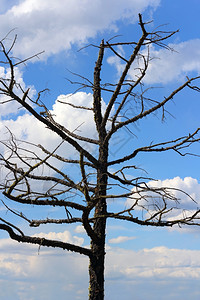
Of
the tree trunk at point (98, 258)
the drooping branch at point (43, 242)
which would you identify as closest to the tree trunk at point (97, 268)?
the tree trunk at point (98, 258)

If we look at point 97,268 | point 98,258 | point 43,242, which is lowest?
A: point 97,268

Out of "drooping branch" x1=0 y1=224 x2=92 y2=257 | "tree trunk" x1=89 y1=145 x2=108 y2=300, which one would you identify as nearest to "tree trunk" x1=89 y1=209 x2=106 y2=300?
"tree trunk" x1=89 y1=145 x2=108 y2=300

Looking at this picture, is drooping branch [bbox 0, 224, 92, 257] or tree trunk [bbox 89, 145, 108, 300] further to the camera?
tree trunk [bbox 89, 145, 108, 300]

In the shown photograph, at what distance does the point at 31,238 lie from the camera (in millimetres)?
5996

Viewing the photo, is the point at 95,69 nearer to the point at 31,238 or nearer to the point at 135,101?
the point at 135,101

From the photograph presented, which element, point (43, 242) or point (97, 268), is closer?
point (43, 242)

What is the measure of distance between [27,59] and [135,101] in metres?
2.28

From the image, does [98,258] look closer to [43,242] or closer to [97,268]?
[97,268]

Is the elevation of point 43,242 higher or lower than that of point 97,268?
higher

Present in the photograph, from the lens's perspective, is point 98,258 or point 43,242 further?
point 98,258

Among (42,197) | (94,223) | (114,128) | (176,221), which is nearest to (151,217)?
(176,221)

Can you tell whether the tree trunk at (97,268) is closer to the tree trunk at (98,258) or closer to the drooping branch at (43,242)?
the tree trunk at (98,258)

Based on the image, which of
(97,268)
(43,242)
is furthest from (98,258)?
(43,242)

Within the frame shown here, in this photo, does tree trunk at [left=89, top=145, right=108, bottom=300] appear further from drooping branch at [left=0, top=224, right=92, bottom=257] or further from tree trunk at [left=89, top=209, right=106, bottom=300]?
drooping branch at [left=0, top=224, right=92, bottom=257]
